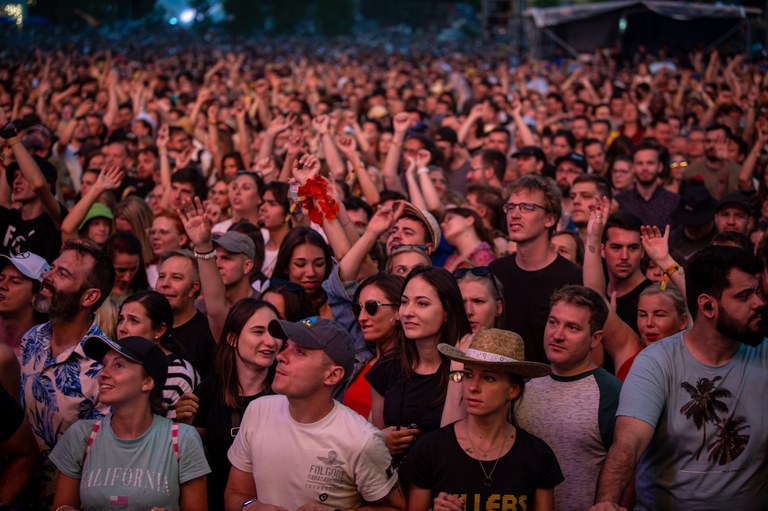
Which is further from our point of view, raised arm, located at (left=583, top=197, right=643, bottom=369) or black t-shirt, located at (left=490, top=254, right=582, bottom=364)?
black t-shirt, located at (left=490, top=254, right=582, bottom=364)

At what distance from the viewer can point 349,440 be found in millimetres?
3879

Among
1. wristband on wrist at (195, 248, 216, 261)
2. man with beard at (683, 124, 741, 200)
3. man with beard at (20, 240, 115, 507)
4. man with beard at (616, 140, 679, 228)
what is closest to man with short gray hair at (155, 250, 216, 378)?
wristband on wrist at (195, 248, 216, 261)

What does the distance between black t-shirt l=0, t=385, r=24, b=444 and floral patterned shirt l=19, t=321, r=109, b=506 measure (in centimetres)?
58

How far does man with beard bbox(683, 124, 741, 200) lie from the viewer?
32.0 ft

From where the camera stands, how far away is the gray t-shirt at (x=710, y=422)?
12.3 feet

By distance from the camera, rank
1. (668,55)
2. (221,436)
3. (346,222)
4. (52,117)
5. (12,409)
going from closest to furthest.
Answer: (12,409)
(221,436)
(346,222)
(52,117)
(668,55)

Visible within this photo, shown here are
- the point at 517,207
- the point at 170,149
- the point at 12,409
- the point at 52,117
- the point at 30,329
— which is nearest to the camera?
the point at 12,409

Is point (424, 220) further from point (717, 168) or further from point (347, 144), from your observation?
point (717, 168)

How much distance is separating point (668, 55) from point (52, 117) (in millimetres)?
18626

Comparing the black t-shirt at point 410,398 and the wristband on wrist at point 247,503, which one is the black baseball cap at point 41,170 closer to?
the black t-shirt at point 410,398

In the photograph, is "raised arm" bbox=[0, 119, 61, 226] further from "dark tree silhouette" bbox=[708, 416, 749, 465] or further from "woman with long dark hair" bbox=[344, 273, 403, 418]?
"dark tree silhouette" bbox=[708, 416, 749, 465]

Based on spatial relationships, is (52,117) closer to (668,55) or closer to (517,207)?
(517,207)

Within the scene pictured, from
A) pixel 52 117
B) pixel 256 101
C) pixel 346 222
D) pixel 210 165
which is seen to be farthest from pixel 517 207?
pixel 52 117

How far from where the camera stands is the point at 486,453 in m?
3.81
